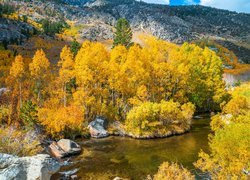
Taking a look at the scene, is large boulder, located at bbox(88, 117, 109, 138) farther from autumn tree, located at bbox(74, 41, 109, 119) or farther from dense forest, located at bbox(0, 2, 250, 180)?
autumn tree, located at bbox(74, 41, 109, 119)

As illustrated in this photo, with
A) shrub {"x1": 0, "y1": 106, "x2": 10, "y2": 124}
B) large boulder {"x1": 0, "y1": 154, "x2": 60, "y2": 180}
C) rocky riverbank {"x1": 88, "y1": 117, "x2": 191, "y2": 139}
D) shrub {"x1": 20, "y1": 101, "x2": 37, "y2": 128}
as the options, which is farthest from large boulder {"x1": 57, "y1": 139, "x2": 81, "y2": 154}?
large boulder {"x1": 0, "y1": 154, "x2": 60, "y2": 180}

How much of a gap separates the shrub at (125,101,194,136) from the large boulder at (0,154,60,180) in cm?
3521

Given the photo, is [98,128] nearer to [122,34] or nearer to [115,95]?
[115,95]

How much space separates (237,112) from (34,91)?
44.1m

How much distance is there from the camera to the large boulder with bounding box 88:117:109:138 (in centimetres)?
5969

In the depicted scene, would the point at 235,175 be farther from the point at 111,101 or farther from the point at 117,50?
the point at 117,50

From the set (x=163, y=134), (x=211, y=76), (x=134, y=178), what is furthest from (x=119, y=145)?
(x=211, y=76)

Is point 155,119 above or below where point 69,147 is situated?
→ above

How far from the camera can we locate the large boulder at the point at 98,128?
5969 cm

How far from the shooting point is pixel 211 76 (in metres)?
91.9

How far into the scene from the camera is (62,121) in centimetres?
5472

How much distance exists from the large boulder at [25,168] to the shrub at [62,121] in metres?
28.0

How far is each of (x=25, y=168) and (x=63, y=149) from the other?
73.4 feet

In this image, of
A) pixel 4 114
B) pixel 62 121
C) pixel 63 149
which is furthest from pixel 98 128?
pixel 4 114
